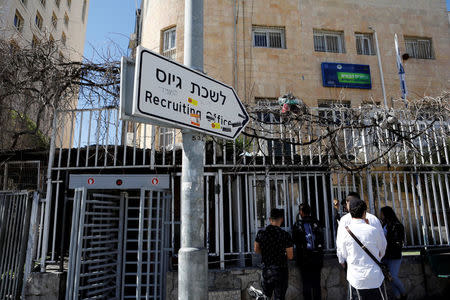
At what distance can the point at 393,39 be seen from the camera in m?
14.9

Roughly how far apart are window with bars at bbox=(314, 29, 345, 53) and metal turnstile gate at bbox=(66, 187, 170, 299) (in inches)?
453

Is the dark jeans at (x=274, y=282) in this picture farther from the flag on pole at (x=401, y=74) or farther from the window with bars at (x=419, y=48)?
the window with bars at (x=419, y=48)

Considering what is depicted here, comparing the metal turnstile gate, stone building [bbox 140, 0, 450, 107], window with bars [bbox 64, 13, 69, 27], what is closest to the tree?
the metal turnstile gate

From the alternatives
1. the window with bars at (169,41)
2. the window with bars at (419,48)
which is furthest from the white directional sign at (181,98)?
the window with bars at (419,48)

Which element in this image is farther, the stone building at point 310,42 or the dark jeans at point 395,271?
the stone building at point 310,42

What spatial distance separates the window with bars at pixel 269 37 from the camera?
46.2 feet

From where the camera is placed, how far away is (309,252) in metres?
5.29

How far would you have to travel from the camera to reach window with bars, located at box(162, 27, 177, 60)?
44.0ft

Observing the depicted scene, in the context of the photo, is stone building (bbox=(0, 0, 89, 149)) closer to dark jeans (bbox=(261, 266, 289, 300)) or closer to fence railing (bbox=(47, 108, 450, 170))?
fence railing (bbox=(47, 108, 450, 170))

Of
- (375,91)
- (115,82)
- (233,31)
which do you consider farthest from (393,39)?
(115,82)

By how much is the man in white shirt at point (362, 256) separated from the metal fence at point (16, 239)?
531 cm

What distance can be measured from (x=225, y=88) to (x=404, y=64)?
15.1 metres

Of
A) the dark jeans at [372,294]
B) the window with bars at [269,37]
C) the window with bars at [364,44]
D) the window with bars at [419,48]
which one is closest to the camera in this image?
the dark jeans at [372,294]

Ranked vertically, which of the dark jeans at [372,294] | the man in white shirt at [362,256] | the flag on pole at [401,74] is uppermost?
the flag on pole at [401,74]
